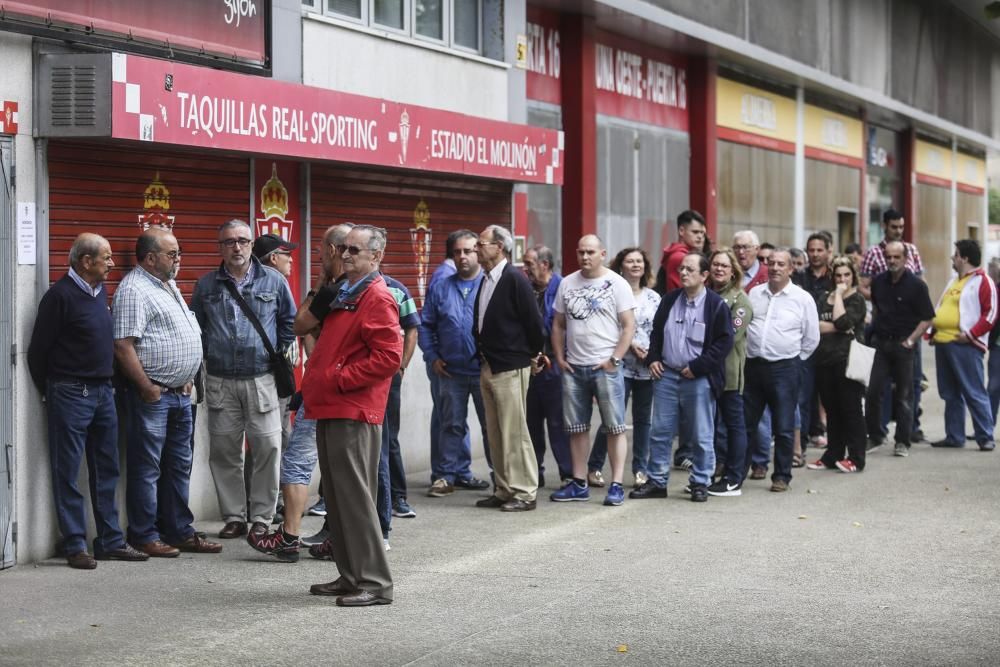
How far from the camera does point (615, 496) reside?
10977 mm

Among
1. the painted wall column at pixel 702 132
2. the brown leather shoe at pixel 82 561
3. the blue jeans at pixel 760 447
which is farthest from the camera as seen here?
the painted wall column at pixel 702 132

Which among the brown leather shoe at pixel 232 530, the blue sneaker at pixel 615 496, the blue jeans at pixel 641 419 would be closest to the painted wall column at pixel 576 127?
the blue jeans at pixel 641 419

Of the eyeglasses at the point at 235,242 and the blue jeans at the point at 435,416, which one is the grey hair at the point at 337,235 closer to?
the eyeglasses at the point at 235,242

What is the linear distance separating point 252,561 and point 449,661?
2.74 meters

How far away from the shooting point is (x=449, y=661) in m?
6.48

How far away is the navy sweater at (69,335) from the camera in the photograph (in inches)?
336

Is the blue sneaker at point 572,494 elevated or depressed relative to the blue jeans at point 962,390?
depressed

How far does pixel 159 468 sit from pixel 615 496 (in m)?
3.32

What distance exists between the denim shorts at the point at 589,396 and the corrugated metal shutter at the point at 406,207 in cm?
215

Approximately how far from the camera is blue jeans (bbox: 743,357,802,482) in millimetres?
11805

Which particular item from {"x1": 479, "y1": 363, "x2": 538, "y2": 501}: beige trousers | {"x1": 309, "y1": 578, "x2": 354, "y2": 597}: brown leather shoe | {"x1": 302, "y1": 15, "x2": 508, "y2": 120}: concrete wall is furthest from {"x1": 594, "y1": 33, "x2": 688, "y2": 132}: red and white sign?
{"x1": 309, "y1": 578, "x2": 354, "y2": 597}: brown leather shoe

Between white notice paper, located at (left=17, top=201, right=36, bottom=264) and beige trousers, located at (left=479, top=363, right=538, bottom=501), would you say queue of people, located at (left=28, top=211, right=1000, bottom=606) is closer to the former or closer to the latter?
beige trousers, located at (left=479, top=363, right=538, bottom=501)

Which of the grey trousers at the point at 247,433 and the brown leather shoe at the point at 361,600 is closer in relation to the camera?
the brown leather shoe at the point at 361,600

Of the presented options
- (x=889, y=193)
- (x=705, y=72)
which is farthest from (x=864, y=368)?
(x=889, y=193)
